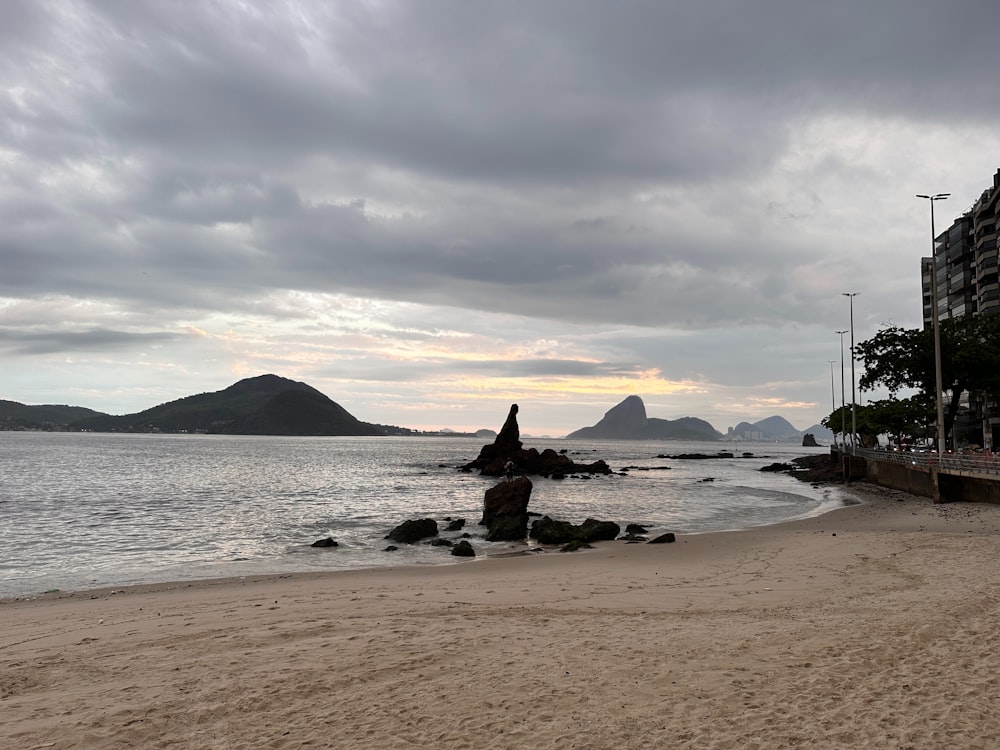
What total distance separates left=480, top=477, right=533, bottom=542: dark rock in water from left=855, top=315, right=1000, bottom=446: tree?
31.7m

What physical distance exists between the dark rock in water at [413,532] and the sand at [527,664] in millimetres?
10983

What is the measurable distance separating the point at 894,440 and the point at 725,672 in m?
87.8

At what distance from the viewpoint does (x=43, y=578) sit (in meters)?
18.5

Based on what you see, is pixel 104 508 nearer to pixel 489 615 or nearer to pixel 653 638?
pixel 489 615

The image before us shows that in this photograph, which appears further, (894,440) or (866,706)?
(894,440)

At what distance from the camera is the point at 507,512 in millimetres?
31234

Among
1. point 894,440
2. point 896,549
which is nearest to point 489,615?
point 896,549

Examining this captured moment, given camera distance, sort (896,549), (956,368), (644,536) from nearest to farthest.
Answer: (896,549), (644,536), (956,368)

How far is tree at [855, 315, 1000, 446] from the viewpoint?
43.8m

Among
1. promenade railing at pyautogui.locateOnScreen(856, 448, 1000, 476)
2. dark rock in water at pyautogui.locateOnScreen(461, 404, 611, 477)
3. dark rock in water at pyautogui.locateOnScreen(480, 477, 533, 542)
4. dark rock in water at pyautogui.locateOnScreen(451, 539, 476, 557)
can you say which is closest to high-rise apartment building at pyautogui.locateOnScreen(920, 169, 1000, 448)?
promenade railing at pyautogui.locateOnScreen(856, 448, 1000, 476)

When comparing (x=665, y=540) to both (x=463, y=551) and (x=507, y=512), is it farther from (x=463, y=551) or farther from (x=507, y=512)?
(x=507, y=512)

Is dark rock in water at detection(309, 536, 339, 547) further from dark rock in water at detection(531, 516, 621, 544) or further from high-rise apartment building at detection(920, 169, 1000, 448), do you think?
high-rise apartment building at detection(920, 169, 1000, 448)

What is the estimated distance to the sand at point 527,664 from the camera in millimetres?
→ 6480

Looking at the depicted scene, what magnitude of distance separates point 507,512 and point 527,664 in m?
23.0
